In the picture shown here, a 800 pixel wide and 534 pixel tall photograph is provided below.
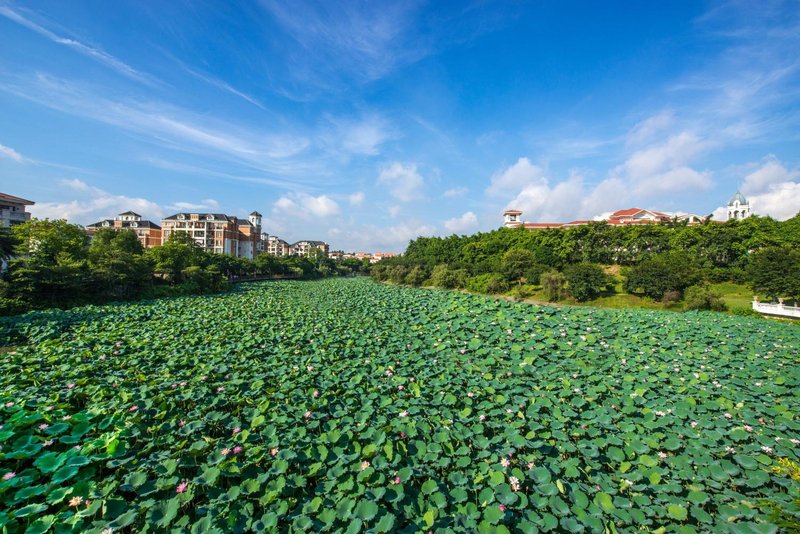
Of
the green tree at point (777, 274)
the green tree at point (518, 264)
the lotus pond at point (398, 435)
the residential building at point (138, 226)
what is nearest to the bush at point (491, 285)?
the green tree at point (518, 264)

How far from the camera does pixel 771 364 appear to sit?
6.39m

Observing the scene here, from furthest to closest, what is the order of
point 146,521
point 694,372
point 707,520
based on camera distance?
point 694,372, point 707,520, point 146,521

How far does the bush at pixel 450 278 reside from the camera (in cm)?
3019

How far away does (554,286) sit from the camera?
2188 cm

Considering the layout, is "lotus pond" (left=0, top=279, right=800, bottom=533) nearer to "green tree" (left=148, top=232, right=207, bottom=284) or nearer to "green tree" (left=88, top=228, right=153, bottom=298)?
"green tree" (left=88, top=228, right=153, bottom=298)

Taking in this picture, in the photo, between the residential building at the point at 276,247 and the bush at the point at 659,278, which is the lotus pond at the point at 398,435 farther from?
the residential building at the point at 276,247

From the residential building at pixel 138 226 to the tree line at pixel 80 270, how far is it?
27690mm

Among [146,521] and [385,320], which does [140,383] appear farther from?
[385,320]

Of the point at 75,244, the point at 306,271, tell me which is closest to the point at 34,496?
the point at 75,244

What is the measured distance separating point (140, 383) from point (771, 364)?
36.5ft

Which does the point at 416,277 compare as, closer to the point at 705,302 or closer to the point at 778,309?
the point at 705,302

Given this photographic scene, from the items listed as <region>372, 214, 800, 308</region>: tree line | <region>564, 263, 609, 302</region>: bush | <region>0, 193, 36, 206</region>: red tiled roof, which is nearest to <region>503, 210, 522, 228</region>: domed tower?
<region>372, 214, 800, 308</region>: tree line

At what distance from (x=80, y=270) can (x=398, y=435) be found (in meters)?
18.3

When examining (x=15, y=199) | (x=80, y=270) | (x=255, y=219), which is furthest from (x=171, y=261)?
(x=255, y=219)
